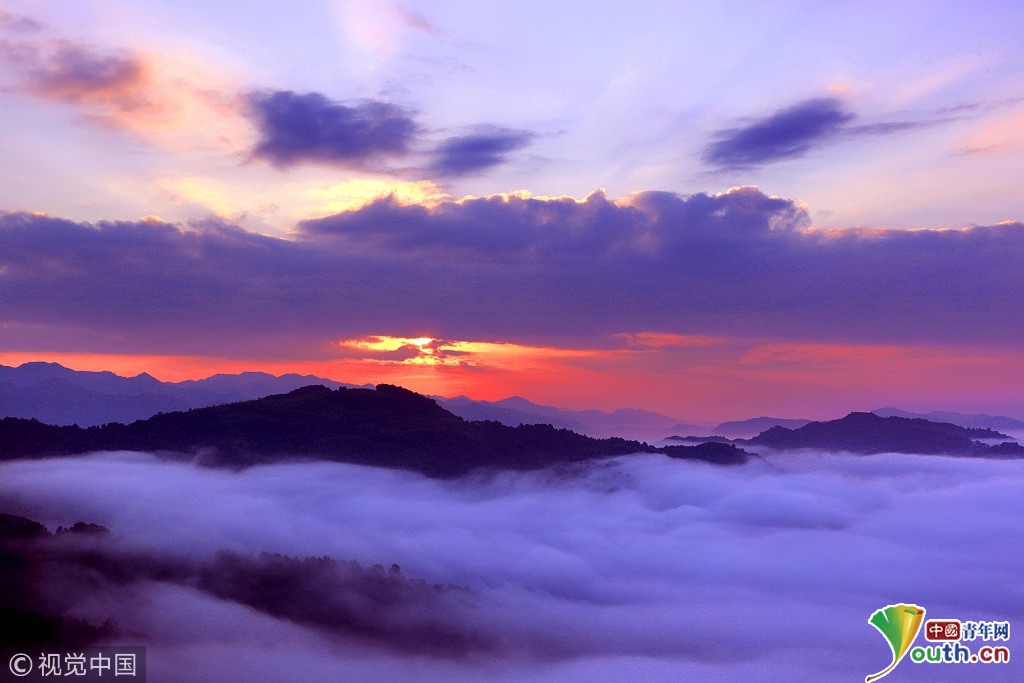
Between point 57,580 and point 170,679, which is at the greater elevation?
point 57,580

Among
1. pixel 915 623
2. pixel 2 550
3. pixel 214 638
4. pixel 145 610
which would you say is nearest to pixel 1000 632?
pixel 915 623

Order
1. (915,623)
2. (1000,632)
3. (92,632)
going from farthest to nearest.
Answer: (92,632) < (1000,632) < (915,623)

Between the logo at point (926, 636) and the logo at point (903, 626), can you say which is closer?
the logo at point (926, 636)

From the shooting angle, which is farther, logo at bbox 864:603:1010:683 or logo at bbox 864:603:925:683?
logo at bbox 864:603:925:683

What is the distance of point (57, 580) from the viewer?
188m

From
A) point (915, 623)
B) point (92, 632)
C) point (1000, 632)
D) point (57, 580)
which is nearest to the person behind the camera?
point (915, 623)

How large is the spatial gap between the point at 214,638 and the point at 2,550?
54.3 m

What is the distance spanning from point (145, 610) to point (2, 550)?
118 feet

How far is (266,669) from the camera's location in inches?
7731

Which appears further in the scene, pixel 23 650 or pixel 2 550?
pixel 2 550

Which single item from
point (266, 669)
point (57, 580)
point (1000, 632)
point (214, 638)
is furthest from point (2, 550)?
point (1000, 632)

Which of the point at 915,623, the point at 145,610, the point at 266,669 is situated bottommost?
the point at 266,669

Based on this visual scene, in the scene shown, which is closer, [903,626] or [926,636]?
[926,636]

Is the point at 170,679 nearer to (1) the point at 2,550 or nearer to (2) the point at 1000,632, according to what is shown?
(1) the point at 2,550
